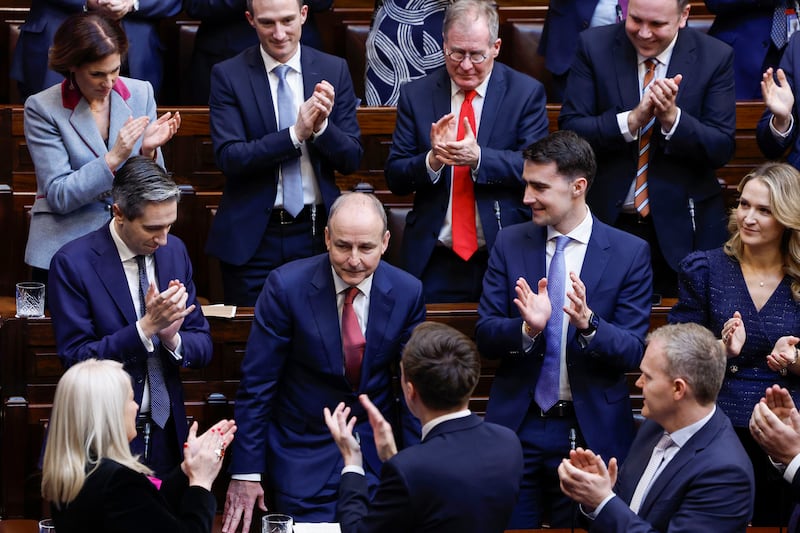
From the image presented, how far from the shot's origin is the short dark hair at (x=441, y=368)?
240 centimetres

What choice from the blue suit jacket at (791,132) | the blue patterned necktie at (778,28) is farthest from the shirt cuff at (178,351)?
the blue patterned necktie at (778,28)

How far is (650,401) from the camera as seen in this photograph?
2631 mm

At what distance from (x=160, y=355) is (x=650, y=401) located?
1176 mm

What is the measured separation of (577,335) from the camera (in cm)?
312

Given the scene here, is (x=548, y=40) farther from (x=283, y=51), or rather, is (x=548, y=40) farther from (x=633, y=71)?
Result: (x=283, y=51)

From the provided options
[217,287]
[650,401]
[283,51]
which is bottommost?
[217,287]

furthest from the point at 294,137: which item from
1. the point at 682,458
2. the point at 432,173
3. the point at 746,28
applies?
the point at 746,28

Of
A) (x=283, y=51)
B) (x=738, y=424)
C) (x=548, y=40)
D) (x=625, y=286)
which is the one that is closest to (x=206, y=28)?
(x=283, y=51)

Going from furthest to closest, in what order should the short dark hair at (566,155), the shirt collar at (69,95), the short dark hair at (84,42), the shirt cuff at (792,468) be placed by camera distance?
the shirt collar at (69,95) → the short dark hair at (84,42) → the short dark hair at (566,155) → the shirt cuff at (792,468)

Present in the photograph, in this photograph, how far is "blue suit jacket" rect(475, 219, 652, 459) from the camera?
3146mm

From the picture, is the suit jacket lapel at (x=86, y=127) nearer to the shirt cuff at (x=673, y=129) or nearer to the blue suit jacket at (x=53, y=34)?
the blue suit jacket at (x=53, y=34)

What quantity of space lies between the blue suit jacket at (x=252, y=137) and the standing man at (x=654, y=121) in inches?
25.8

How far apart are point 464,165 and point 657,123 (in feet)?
1.93

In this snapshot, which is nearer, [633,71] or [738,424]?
[738,424]
